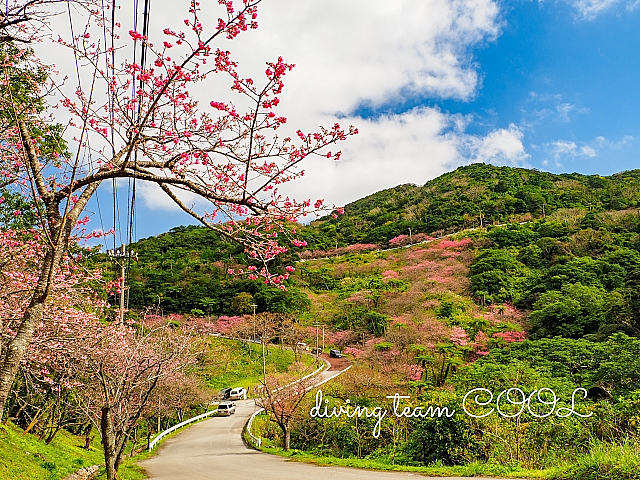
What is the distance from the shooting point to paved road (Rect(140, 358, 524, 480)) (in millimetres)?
10609

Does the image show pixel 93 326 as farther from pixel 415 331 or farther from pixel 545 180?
pixel 545 180

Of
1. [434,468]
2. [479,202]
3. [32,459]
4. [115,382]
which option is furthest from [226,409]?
[479,202]

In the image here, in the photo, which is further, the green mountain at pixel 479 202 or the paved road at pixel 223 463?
the green mountain at pixel 479 202

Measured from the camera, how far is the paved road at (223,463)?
1061 centimetres

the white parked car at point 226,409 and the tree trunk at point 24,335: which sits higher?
the tree trunk at point 24,335

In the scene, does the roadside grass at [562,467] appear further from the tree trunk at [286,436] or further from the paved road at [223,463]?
the tree trunk at [286,436]

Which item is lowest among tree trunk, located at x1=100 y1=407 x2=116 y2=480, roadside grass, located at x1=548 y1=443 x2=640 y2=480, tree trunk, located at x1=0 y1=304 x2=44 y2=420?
roadside grass, located at x1=548 y1=443 x2=640 y2=480

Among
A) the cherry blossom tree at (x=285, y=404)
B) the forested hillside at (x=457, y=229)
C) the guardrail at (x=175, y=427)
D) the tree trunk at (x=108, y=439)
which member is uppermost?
the forested hillside at (x=457, y=229)

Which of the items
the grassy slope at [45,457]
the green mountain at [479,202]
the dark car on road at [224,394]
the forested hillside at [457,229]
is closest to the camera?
the grassy slope at [45,457]

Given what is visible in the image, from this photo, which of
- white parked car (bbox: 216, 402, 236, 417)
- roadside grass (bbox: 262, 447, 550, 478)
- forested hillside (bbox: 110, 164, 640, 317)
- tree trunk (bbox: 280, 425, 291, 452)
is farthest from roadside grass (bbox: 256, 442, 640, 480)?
white parked car (bbox: 216, 402, 236, 417)

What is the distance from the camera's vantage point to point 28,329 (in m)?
3.45

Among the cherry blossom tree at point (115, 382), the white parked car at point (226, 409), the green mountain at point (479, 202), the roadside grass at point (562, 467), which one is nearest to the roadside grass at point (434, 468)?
the roadside grass at point (562, 467)

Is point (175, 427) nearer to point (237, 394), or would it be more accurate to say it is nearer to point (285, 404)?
point (237, 394)

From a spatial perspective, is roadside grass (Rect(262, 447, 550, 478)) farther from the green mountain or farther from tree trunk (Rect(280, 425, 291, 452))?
the green mountain
